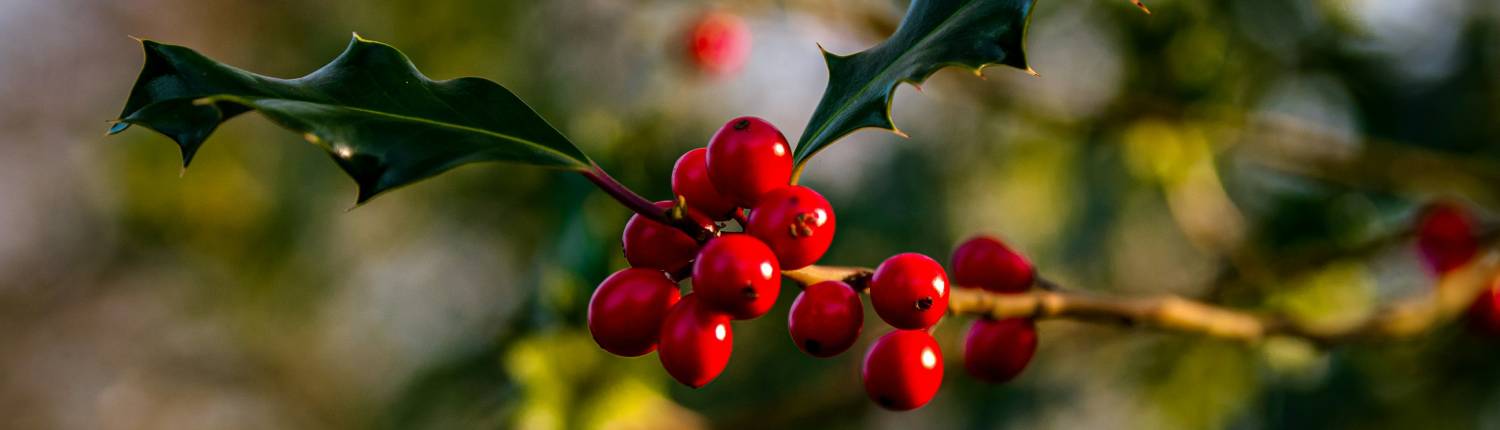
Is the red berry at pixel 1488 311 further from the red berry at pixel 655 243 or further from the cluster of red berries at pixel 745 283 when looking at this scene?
the red berry at pixel 655 243

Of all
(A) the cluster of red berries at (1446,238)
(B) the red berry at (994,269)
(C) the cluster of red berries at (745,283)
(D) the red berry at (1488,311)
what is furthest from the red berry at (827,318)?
(A) the cluster of red berries at (1446,238)

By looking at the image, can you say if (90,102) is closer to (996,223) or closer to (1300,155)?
(996,223)

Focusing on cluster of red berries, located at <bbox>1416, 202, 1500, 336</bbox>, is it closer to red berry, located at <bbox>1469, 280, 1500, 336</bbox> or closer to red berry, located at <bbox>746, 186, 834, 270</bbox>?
red berry, located at <bbox>1469, 280, 1500, 336</bbox>

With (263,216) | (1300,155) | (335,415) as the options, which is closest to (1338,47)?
(1300,155)

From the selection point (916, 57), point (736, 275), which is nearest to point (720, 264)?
point (736, 275)

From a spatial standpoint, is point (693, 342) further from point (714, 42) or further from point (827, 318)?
point (714, 42)

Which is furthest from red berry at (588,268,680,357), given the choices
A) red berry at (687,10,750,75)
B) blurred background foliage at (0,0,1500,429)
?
red berry at (687,10,750,75)
